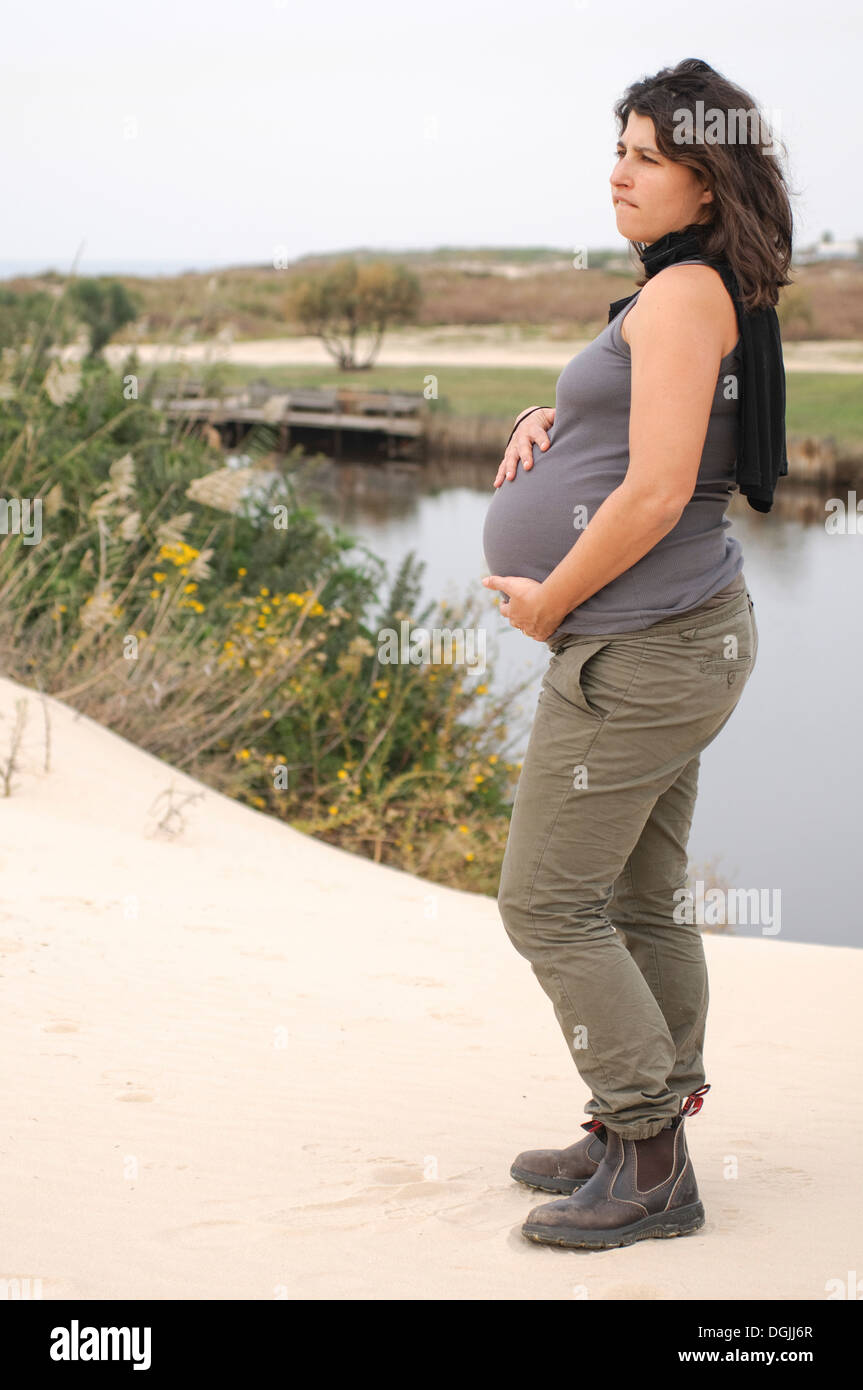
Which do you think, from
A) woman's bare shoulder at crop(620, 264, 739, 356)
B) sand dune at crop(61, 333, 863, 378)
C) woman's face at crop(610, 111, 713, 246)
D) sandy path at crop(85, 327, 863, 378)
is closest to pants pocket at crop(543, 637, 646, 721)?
woman's bare shoulder at crop(620, 264, 739, 356)

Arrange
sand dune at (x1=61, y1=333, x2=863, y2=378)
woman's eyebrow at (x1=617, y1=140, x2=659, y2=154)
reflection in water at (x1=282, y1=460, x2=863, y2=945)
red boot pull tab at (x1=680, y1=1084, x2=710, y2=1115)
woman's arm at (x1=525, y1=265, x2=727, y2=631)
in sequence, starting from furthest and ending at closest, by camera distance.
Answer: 1. sand dune at (x1=61, y1=333, x2=863, y2=378)
2. reflection in water at (x1=282, y1=460, x2=863, y2=945)
3. red boot pull tab at (x1=680, y1=1084, x2=710, y2=1115)
4. woman's eyebrow at (x1=617, y1=140, x2=659, y2=154)
5. woman's arm at (x1=525, y1=265, x2=727, y2=631)

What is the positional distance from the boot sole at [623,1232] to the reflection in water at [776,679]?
677 cm

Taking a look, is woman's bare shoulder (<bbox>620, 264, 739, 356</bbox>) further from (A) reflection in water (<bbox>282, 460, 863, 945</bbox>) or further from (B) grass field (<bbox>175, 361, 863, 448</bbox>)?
(B) grass field (<bbox>175, 361, 863, 448</bbox>)

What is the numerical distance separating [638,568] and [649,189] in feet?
2.26

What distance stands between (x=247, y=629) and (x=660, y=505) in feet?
20.9

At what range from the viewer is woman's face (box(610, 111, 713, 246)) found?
8.02ft

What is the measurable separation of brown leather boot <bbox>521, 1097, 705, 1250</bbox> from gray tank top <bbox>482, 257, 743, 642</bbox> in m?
1.04

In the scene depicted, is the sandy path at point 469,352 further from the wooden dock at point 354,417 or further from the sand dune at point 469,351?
the wooden dock at point 354,417

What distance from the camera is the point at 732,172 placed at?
94.5 inches

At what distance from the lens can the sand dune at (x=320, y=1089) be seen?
259 centimetres

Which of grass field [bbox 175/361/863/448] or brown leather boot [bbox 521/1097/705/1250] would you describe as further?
grass field [bbox 175/361/863/448]

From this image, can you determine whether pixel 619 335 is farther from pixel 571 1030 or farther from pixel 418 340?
pixel 418 340

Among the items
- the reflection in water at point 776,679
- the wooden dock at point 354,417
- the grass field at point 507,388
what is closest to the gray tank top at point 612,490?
the reflection in water at point 776,679

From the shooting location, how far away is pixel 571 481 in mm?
2590
